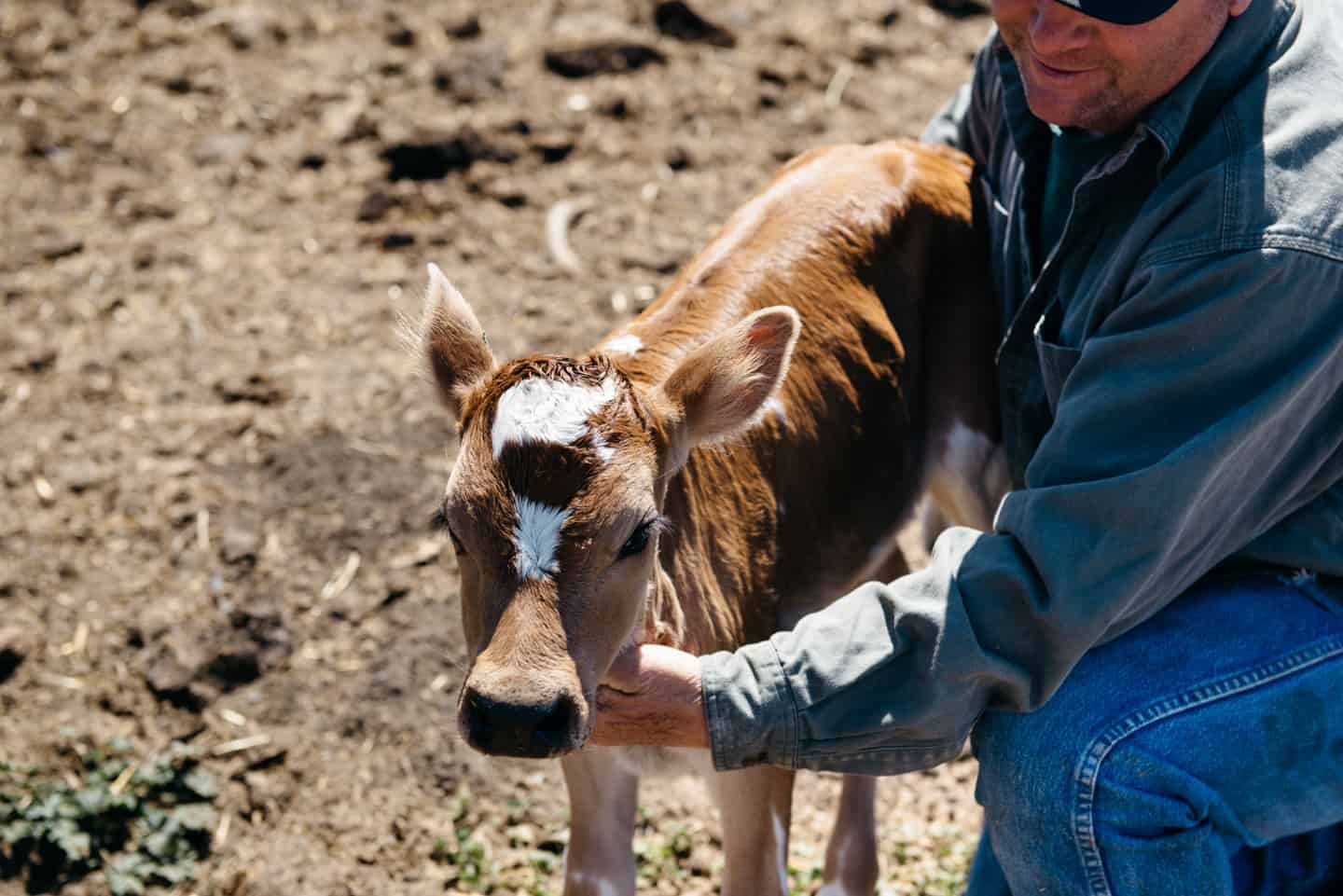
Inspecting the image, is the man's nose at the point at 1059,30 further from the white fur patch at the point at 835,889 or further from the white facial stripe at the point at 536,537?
the white fur patch at the point at 835,889

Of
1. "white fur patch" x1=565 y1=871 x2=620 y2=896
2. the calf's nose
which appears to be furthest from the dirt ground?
the calf's nose

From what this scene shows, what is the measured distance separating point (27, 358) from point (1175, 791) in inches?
182

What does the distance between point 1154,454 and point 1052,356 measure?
0.54 metres

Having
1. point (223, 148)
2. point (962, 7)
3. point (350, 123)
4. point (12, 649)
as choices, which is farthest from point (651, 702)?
point (962, 7)

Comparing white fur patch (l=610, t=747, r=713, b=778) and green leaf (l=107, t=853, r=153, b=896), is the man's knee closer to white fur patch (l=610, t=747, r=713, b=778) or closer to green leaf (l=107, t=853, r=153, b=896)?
white fur patch (l=610, t=747, r=713, b=778)

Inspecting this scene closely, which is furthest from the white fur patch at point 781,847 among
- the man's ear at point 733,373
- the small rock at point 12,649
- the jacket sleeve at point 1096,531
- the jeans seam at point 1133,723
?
the small rock at point 12,649

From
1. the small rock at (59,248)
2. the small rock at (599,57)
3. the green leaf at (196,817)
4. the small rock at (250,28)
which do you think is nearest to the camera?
the green leaf at (196,817)

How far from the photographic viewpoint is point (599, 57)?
7340 mm

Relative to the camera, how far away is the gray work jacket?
3008 millimetres

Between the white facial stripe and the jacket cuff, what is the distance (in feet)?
1.32

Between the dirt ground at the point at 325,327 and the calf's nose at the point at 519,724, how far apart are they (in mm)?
1487

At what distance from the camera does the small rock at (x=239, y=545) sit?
204 inches

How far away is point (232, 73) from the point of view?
747 centimetres

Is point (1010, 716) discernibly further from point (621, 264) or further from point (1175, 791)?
point (621, 264)
